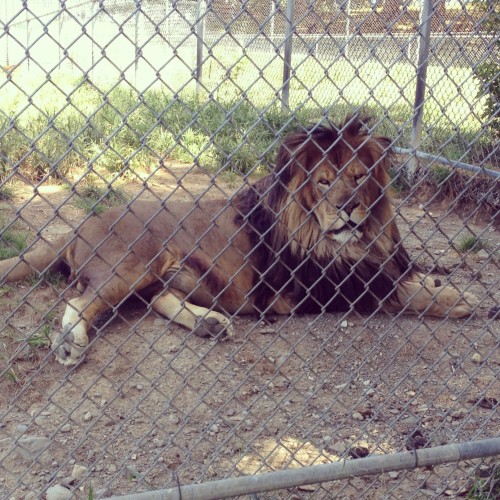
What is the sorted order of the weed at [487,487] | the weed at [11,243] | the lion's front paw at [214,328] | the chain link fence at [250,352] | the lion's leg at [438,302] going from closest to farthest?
the chain link fence at [250,352]
the weed at [487,487]
the lion's front paw at [214,328]
the lion's leg at [438,302]
the weed at [11,243]

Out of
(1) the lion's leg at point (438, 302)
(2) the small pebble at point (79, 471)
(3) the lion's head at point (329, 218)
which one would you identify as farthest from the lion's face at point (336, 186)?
(2) the small pebble at point (79, 471)

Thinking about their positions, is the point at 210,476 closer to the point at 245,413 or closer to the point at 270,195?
the point at 245,413

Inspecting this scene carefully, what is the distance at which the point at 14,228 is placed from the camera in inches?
195

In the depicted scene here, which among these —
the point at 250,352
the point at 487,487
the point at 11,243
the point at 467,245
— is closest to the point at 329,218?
the point at 250,352

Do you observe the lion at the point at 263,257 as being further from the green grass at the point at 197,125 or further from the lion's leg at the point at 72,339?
the green grass at the point at 197,125

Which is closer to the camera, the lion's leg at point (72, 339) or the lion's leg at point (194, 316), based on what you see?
the lion's leg at point (72, 339)

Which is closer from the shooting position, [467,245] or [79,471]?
[79,471]

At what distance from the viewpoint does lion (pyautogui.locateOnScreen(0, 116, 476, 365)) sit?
11.5 ft

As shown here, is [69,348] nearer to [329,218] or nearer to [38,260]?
[38,260]

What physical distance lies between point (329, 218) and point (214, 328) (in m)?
0.77

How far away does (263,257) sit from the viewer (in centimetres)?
390

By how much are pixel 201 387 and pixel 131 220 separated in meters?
1.13

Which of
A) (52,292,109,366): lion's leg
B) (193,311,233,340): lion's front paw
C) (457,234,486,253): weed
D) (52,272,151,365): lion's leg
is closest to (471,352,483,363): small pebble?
(193,311,233,340): lion's front paw

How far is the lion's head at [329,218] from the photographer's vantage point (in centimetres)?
336
